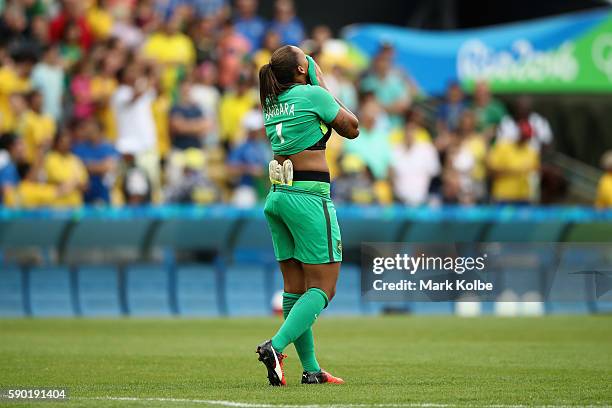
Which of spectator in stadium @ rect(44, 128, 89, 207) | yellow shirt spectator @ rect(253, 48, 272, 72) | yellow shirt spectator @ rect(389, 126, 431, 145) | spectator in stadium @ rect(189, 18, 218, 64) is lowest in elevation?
spectator in stadium @ rect(44, 128, 89, 207)

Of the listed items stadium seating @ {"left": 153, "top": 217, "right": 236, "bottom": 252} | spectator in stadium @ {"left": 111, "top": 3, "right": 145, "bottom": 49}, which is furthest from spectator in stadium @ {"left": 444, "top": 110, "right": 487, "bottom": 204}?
spectator in stadium @ {"left": 111, "top": 3, "right": 145, "bottom": 49}

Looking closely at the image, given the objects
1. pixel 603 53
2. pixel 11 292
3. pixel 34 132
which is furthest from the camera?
pixel 603 53

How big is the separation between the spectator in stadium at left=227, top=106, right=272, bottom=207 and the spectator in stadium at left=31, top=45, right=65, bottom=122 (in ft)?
9.95

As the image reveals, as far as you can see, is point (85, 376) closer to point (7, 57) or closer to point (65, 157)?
point (65, 157)

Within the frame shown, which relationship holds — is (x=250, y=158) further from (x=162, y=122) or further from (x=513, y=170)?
(x=513, y=170)

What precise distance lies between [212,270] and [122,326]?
2899 millimetres

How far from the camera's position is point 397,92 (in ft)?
77.4

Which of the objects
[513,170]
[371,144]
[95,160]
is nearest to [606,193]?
[513,170]

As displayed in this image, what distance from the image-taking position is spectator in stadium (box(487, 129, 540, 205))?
22.1 metres

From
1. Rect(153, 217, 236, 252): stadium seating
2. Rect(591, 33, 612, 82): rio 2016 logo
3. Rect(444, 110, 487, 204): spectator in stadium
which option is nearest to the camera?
Rect(153, 217, 236, 252): stadium seating

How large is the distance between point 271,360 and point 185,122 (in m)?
12.7

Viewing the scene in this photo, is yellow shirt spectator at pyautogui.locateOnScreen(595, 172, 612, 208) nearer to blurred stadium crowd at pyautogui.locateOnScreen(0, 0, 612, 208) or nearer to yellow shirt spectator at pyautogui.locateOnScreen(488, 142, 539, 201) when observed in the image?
blurred stadium crowd at pyautogui.locateOnScreen(0, 0, 612, 208)

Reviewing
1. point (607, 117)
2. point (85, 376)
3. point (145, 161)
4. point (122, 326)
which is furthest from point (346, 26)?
point (85, 376)

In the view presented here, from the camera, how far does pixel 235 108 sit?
21719mm
